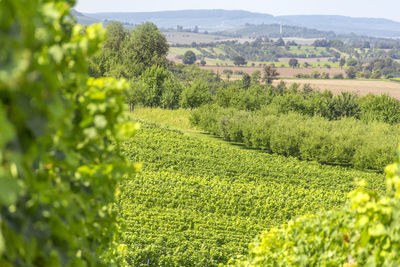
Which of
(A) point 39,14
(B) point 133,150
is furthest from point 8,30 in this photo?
(B) point 133,150

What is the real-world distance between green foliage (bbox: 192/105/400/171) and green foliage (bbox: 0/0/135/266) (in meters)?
30.1

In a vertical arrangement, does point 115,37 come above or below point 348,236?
above

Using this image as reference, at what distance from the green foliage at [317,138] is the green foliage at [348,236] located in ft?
89.2

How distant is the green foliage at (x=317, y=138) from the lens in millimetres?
30523

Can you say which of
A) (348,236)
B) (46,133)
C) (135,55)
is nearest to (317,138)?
(348,236)

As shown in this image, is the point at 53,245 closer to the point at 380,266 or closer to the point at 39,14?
the point at 39,14

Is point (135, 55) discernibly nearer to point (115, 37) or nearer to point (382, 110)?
point (115, 37)

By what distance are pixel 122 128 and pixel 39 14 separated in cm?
107

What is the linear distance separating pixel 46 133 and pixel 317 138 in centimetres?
3155

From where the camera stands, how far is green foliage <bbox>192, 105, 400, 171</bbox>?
3052 centimetres

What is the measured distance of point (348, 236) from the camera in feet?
12.5

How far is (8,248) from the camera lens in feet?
5.60

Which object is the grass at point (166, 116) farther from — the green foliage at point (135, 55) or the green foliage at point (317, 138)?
the green foliage at point (135, 55)

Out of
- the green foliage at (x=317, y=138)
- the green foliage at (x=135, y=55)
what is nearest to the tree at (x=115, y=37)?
the green foliage at (x=135, y=55)
